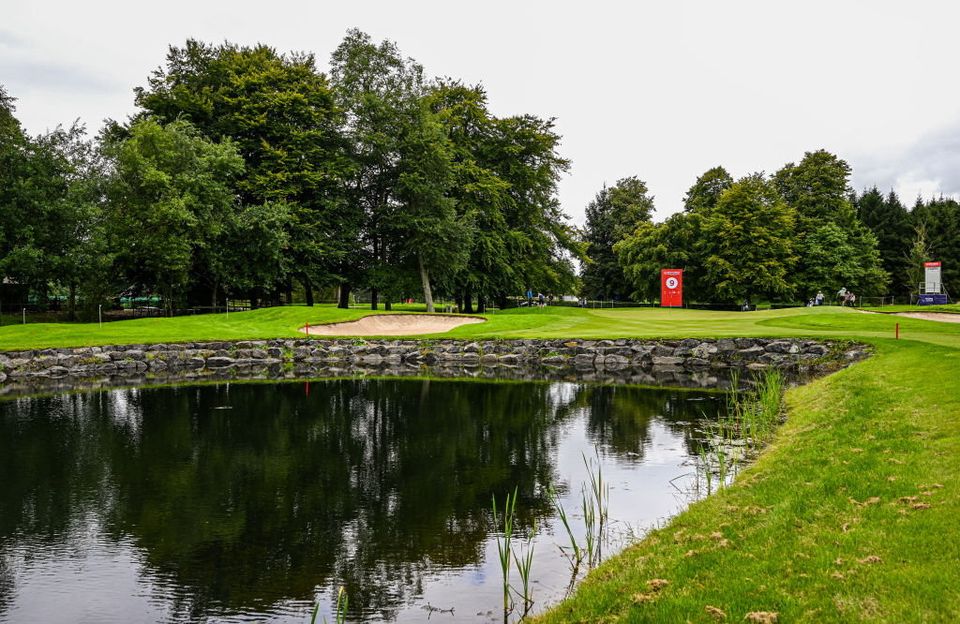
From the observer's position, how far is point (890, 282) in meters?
67.7

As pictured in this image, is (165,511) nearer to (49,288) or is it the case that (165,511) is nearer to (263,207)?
(263,207)

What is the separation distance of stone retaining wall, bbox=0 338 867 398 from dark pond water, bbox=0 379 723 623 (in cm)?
719

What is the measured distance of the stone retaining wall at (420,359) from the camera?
23141mm

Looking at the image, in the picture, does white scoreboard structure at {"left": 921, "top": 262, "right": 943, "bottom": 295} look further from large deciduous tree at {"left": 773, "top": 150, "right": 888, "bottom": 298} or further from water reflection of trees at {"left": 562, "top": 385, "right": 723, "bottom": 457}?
water reflection of trees at {"left": 562, "top": 385, "right": 723, "bottom": 457}

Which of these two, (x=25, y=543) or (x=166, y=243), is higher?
(x=166, y=243)

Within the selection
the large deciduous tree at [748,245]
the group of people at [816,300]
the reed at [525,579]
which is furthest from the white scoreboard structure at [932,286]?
the reed at [525,579]

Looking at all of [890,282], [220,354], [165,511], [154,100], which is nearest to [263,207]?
[154,100]

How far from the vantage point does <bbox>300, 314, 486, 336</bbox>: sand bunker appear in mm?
31438

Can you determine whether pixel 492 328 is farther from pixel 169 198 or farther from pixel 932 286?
pixel 932 286

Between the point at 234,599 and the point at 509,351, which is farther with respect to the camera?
the point at 509,351

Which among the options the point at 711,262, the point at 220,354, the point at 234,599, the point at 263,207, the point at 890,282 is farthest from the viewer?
the point at 890,282

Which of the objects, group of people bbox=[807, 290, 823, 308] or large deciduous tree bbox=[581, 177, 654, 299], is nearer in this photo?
group of people bbox=[807, 290, 823, 308]

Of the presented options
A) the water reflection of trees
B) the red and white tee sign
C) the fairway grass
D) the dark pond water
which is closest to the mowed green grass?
the water reflection of trees

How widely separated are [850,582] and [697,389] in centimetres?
1553
